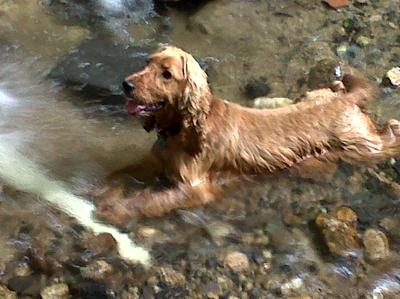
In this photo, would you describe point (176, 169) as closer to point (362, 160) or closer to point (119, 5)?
point (362, 160)

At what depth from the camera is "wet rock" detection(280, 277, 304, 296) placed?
432 cm

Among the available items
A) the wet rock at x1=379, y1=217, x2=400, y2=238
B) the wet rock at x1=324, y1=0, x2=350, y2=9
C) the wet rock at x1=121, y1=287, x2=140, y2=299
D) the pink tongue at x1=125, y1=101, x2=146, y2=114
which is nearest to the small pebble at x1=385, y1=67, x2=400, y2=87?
the wet rock at x1=324, y1=0, x2=350, y2=9

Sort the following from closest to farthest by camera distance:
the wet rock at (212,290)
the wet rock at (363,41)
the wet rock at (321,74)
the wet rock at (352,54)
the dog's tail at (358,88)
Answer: the wet rock at (212,290) → the dog's tail at (358,88) → the wet rock at (321,74) → the wet rock at (352,54) → the wet rock at (363,41)

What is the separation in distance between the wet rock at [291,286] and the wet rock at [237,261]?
27 cm

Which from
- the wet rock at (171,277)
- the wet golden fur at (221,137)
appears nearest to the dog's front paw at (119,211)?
the wet golden fur at (221,137)

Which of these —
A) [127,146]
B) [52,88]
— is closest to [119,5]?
[52,88]

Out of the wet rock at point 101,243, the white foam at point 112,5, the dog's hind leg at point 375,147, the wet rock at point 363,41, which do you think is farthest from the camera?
A: the white foam at point 112,5

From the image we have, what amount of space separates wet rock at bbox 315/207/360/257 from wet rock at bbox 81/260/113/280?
1394 millimetres

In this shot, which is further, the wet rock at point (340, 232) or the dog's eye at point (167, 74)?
the wet rock at point (340, 232)

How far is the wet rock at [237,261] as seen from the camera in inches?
175

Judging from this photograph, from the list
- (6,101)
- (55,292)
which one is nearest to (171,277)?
(55,292)

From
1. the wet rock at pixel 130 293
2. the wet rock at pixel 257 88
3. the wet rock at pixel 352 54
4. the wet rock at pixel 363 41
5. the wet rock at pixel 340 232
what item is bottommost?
the wet rock at pixel 130 293

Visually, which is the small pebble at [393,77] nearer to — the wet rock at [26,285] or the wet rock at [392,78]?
the wet rock at [392,78]

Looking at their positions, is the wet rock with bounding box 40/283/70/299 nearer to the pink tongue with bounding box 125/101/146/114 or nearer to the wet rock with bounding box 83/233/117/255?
the wet rock with bounding box 83/233/117/255
